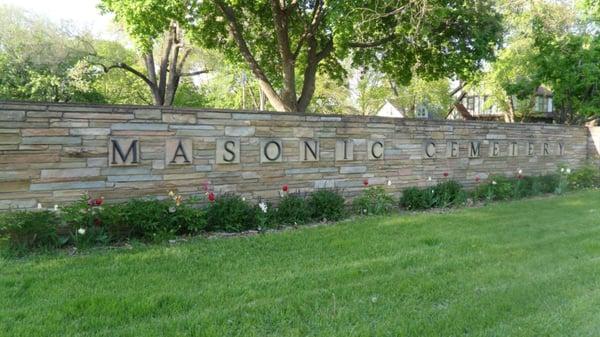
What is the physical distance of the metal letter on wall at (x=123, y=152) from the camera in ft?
19.4

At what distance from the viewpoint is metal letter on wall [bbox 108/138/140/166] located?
591 centimetres

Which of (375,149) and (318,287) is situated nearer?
(318,287)

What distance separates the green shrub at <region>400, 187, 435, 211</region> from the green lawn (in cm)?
248

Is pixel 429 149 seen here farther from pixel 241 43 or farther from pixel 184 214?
pixel 241 43

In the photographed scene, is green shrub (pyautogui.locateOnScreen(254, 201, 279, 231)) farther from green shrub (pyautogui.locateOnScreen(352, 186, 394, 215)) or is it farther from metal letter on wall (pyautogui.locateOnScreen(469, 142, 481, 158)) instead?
metal letter on wall (pyautogui.locateOnScreen(469, 142, 481, 158))

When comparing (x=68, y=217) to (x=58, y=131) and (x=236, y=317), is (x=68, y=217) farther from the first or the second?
(x=236, y=317)

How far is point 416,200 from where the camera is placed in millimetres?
8547

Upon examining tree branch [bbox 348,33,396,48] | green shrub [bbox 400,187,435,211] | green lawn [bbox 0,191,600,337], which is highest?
tree branch [bbox 348,33,396,48]

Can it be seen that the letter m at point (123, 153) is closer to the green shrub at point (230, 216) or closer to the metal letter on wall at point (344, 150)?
the green shrub at point (230, 216)

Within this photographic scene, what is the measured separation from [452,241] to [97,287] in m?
3.85

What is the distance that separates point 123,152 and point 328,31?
9.82 metres

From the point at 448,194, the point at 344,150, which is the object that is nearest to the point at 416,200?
the point at 448,194

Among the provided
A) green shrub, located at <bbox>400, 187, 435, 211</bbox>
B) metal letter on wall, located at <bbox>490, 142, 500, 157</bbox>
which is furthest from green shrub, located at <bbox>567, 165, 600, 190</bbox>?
green shrub, located at <bbox>400, 187, 435, 211</bbox>

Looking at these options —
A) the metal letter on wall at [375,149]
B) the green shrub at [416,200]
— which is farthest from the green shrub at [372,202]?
the metal letter on wall at [375,149]
